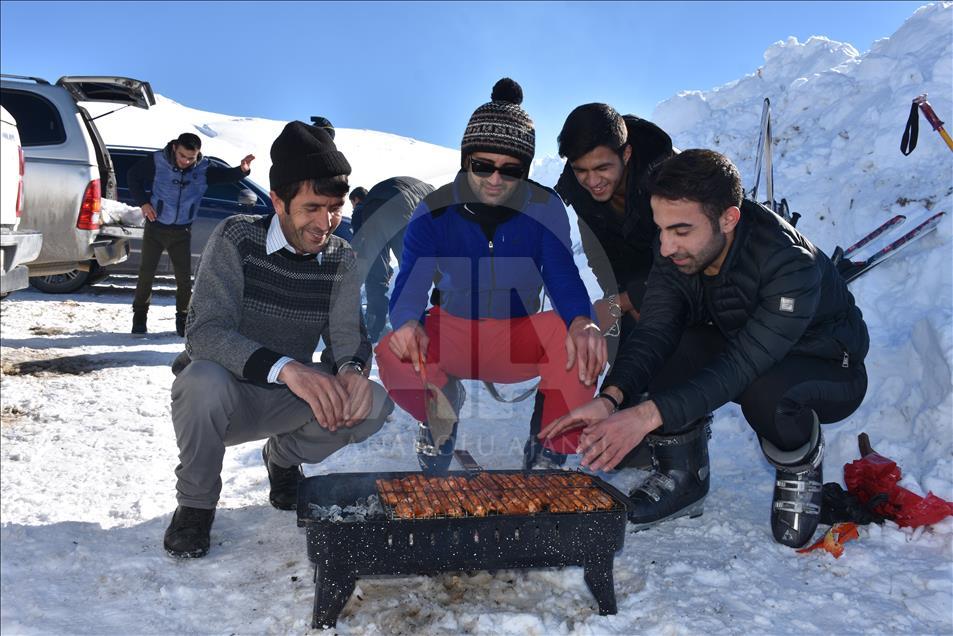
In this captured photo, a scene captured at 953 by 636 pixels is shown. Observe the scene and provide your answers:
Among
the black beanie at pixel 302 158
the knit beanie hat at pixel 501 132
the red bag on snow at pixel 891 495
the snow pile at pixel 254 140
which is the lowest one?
the red bag on snow at pixel 891 495

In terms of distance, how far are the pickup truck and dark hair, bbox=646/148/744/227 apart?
267 cm

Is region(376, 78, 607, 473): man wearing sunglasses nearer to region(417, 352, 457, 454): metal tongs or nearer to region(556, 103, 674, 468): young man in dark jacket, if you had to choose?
Answer: region(417, 352, 457, 454): metal tongs

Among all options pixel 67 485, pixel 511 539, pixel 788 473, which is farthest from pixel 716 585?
pixel 67 485

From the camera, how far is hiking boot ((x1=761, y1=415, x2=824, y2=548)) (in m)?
3.19

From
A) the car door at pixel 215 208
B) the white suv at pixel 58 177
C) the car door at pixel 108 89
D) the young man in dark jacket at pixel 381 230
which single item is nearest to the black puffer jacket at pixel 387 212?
the young man in dark jacket at pixel 381 230

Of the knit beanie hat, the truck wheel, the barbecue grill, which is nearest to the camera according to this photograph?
the barbecue grill

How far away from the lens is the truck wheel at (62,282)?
31.8 feet

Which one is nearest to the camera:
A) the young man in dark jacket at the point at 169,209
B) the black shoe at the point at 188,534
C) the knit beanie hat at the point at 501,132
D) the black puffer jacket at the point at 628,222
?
the black shoe at the point at 188,534

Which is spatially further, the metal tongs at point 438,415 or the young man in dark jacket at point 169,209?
the young man in dark jacket at point 169,209

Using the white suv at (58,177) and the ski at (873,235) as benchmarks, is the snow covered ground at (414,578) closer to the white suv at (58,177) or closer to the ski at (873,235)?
the ski at (873,235)

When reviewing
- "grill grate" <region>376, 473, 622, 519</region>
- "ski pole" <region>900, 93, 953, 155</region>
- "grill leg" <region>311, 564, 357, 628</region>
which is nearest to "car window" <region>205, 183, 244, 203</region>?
"ski pole" <region>900, 93, 953, 155</region>

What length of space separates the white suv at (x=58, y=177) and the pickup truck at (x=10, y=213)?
331cm

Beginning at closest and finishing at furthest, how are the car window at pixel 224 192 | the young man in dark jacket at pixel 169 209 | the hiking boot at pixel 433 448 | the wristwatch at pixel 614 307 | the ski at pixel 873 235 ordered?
1. the hiking boot at pixel 433 448
2. the wristwatch at pixel 614 307
3. the ski at pixel 873 235
4. the young man in dark jacket at pixel 169 209
5. the car window at pixel 224 192

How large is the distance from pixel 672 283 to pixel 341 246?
64.6 inches
